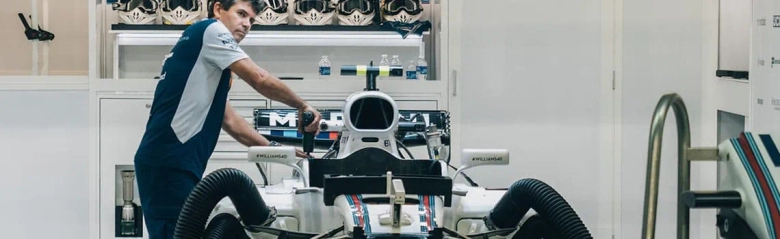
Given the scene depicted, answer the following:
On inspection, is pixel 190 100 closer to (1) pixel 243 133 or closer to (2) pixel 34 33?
(1) pixel 243 133

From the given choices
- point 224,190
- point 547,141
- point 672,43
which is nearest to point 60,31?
point 547,141

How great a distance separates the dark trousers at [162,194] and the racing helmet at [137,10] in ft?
7.31

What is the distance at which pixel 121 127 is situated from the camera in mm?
5078

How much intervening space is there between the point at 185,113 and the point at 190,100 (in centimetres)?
4

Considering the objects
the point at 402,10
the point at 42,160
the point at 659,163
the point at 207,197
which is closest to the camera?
the point at 659,163

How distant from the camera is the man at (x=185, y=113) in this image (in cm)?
312

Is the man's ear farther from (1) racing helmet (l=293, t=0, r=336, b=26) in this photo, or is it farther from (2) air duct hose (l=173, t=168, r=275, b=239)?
(1) racing helmet (l=293, t=0, r=336, b=26)

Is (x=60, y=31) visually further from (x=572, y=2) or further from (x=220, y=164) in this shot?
(x=572, y=2)

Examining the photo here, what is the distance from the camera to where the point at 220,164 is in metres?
5.09

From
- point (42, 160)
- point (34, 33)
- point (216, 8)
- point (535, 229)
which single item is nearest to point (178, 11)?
point (34, 33)

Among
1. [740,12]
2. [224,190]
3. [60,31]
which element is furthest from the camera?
[60,31]

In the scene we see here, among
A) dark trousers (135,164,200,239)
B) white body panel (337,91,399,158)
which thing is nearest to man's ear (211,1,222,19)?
dark trousers (135,164,200,239)

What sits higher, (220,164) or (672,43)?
(672,43)

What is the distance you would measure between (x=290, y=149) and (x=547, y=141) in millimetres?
2690
